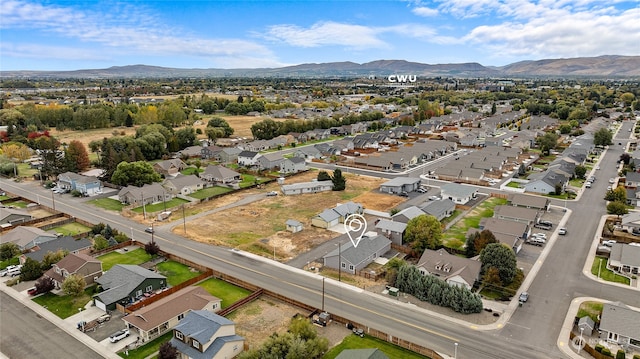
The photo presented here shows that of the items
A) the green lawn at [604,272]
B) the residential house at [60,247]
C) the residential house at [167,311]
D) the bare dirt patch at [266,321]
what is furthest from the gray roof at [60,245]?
the green lawn at [604,272]

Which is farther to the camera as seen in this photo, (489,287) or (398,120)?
(398,120)

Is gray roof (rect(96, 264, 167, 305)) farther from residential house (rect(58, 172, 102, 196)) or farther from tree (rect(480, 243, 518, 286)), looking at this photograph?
residential house (rect(58, 172, 102, 196))

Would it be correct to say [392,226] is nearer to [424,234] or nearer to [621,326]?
[424,234]

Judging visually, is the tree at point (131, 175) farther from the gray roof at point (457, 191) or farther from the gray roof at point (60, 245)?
the gray roof at point (457, 191)

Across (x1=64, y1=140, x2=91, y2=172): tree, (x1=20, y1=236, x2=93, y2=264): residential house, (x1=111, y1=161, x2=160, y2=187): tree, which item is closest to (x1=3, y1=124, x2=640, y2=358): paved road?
(x1=20, y1=236, x2=93, y2=264): residential house

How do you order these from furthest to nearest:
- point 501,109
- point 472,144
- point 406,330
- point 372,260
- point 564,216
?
1. point 501,109
2. point 472,144
3. point 564,216
4. point 372,260
5. point 406,330

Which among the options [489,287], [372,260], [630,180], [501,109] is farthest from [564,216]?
[501,109]

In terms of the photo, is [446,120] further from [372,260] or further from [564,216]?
[372,260]

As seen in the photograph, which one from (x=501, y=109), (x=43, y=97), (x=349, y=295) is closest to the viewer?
(x=349, y=295)
